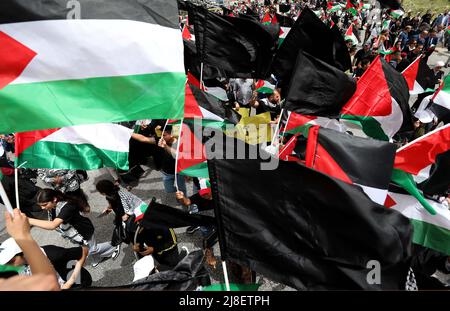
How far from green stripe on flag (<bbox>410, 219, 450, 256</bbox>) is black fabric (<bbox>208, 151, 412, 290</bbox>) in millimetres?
1698

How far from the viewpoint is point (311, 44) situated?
5.29 meters

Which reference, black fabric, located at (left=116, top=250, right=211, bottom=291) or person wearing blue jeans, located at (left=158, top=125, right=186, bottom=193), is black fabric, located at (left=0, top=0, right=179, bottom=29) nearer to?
black fabric, located at (left=116, top=250, right=211, bottom=291)

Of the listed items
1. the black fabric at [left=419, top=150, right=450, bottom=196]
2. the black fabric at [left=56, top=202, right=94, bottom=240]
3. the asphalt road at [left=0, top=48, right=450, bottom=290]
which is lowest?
the asphalt road at [left=0, top=48, right=450, bottom=290]

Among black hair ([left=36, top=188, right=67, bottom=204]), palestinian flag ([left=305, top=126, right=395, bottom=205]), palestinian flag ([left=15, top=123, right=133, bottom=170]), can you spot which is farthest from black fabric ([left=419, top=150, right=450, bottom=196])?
black hair ([left=36, top=188, right=67, bottom=204])

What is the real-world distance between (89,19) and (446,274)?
5649 millimetres

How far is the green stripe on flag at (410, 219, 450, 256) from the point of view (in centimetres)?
339

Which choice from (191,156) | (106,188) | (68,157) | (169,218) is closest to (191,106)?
(191,156)

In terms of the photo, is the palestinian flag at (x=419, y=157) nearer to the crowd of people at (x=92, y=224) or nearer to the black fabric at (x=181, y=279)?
the crowd of people at (x=92, y=224)

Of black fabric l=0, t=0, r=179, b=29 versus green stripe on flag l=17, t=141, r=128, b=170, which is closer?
black fabric l=0, t=0, r=179, b=29

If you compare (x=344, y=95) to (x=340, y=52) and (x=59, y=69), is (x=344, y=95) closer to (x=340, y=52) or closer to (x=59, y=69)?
(x=340, y=52)

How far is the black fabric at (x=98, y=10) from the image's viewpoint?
2422 mm

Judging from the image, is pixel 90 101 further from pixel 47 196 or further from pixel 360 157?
pixel 360 157

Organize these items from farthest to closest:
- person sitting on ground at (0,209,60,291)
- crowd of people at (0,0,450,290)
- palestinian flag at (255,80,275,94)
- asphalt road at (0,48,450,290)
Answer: palestinian flag at (255,80,275,94) → asphalt road at (0,48,450,290) → crowd of people at (0,0,450,290) → person sitting on ground at (0,209,60,291)
